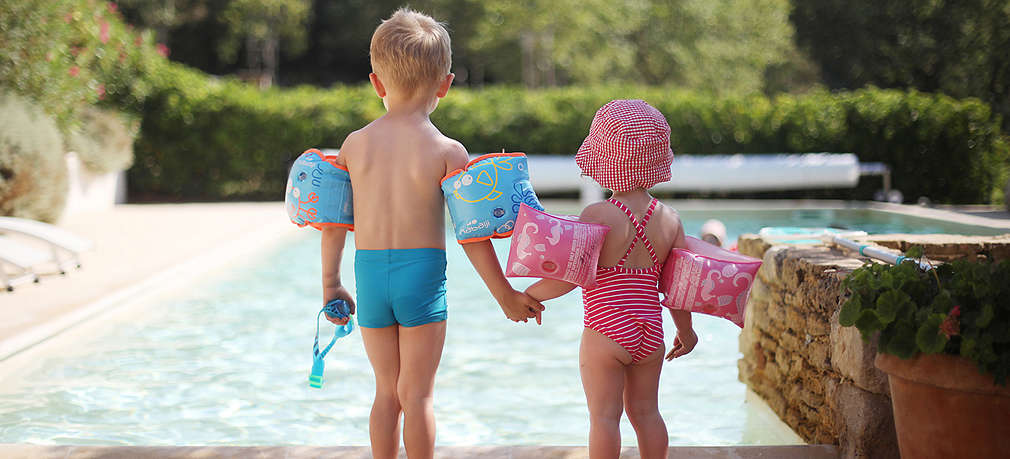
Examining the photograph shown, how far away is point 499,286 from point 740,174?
44.3 ft

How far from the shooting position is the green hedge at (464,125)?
16.2 m

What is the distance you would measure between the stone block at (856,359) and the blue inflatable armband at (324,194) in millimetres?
1814

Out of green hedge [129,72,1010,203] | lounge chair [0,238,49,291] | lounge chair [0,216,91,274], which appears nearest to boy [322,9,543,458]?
lounge chair [0,238,49,291]

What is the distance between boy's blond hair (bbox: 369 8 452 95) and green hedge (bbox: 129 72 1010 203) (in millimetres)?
14057

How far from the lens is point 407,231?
2.70 meters

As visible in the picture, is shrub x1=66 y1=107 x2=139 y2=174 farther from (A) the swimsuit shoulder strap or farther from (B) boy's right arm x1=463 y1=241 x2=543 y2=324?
(A) the swimsuit shoulder strap

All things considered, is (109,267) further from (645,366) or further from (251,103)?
(251,103)

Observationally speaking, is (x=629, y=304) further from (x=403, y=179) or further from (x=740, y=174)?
(x=740, y=174)

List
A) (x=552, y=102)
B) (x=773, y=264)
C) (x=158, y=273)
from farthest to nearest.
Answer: (x=552, y=102)
(x=158, y=273)
(x=773, y=264)

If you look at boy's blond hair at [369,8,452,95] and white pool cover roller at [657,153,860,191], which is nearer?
boy's blond hair at [369,8,452,95]

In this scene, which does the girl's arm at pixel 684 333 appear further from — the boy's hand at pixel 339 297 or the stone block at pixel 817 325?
the boy's hand at pixel 339 297

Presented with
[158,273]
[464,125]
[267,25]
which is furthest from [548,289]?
[267,25]

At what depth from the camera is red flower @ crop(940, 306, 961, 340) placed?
239 cm

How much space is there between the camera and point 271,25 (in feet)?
111
